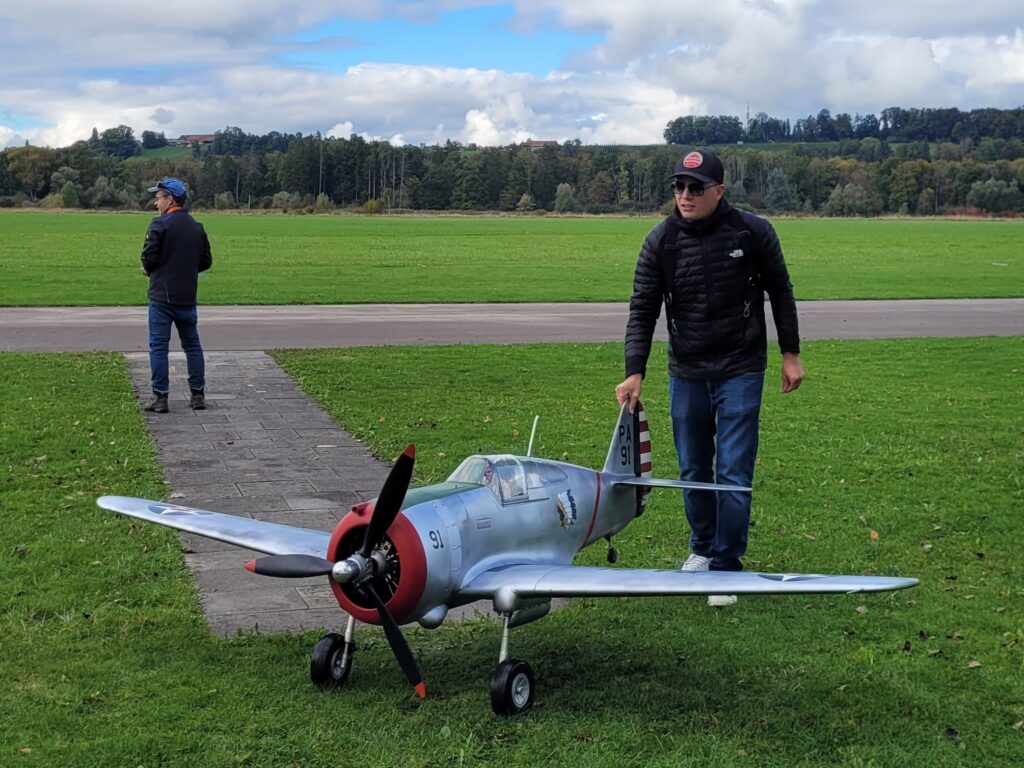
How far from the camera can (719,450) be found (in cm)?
723

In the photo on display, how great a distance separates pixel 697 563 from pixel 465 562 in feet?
7.28

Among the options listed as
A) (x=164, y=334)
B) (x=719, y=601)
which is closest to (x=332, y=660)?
(x=719, y=601)

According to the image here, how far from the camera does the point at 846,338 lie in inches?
893

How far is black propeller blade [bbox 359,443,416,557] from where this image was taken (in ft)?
17.1

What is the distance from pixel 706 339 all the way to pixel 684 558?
72.8 inches

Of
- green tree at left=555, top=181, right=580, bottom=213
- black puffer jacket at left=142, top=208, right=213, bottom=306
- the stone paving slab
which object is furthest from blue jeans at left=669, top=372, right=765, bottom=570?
green tree at left=555, top=181, right=580, bottom=213

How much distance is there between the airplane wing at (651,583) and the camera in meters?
5.07

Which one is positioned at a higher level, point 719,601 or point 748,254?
point 748,254

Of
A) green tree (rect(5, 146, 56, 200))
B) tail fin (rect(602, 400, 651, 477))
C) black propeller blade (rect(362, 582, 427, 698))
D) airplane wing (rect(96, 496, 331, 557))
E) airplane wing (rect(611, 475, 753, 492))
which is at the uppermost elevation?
green tree (rect(5, 146, 56, 200))

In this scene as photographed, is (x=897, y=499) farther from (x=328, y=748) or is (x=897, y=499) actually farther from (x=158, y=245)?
(x=158, y=245)

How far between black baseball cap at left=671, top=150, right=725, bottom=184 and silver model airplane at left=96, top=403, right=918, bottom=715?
1902 millimetres

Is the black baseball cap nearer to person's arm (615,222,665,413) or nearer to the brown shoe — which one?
person's arm (615,222,665,413)

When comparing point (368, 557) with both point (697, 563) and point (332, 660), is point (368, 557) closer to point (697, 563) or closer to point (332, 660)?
point (332, 660)

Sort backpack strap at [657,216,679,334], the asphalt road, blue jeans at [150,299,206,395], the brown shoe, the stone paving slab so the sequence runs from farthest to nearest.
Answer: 1. the asphalt road
2. the brown shoe
3. blue jeans at [150,299,206,395]
4. the stone paving slab
5. backpack strap at [657,216,679,334]
